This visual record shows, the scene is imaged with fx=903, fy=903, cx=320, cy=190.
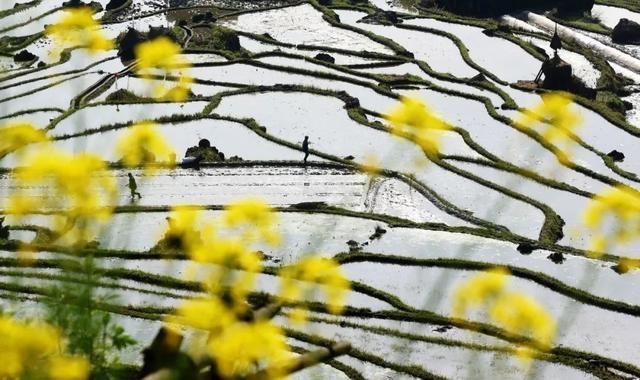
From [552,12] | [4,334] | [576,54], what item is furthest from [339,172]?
[552,12]

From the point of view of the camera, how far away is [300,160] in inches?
752

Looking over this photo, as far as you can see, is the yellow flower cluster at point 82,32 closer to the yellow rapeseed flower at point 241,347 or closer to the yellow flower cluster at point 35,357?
the yellow flower cluster at point 35,357

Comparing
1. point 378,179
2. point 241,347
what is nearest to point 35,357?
point 241,347

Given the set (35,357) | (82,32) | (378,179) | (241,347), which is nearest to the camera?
(241,347)

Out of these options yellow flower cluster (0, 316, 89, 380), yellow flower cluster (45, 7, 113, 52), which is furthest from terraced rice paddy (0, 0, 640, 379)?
yellow flower cluster (45, 7, 113, 52)

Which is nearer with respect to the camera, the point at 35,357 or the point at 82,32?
the point at 35,357

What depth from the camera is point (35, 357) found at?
157 inches

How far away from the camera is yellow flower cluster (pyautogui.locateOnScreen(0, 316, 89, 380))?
377cm

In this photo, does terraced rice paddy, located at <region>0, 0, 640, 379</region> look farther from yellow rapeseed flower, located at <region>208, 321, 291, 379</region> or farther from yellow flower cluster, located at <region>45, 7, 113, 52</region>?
yellow rapeseed flower, located at <region>208, 321, 291, 379</region>

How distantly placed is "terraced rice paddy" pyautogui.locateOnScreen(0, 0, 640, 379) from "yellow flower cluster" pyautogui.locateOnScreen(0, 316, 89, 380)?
122 centimetres

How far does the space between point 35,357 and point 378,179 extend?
14.5 metres

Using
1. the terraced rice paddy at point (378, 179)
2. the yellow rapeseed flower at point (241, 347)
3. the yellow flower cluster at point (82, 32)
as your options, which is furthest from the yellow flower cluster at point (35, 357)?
the yellow flower cluster at point (82, 32)

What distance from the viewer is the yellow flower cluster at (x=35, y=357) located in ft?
12.4

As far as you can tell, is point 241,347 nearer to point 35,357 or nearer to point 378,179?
point 35,357
